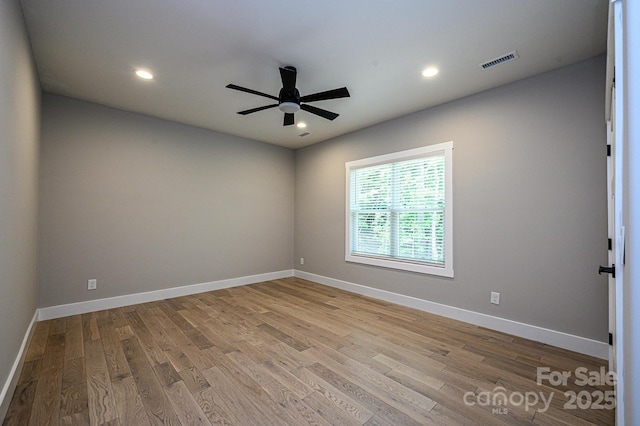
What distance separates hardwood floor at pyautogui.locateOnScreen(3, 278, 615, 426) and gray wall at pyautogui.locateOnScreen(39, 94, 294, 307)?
67 centimetres

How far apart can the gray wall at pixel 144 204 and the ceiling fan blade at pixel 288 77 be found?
2.55 meters

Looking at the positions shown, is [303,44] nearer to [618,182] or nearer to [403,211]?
[618,182]

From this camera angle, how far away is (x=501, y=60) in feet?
8.38

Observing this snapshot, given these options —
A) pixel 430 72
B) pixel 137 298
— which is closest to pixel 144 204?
pixel 137 298

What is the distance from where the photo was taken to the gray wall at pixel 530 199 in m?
2.49

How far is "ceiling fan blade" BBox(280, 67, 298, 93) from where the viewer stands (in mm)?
Answer: 2492

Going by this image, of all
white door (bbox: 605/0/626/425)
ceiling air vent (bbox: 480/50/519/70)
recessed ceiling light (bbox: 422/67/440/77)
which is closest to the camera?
white door (bbox: 605/0/626/425)

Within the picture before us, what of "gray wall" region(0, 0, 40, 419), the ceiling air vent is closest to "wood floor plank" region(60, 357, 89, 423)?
"gray wall" region(0, 0, 40, 419)

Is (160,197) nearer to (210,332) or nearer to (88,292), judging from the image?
(88,292)

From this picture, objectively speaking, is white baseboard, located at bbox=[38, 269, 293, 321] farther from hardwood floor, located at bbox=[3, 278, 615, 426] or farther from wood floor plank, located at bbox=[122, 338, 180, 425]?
wood floor plank, located at bbox=[122, 338, 180, 425]

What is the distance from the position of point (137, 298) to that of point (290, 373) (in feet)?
9.60

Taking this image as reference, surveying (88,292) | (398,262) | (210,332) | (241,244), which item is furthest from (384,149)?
(88,292)

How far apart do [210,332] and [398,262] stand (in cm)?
259

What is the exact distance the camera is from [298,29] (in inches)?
86.0
